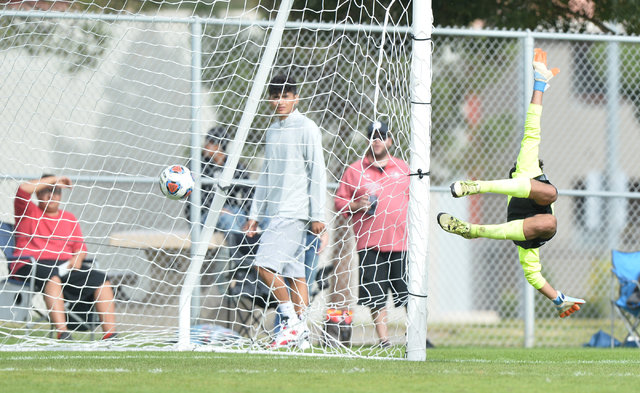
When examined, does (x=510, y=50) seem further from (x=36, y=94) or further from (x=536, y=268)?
(x=36, y=94)

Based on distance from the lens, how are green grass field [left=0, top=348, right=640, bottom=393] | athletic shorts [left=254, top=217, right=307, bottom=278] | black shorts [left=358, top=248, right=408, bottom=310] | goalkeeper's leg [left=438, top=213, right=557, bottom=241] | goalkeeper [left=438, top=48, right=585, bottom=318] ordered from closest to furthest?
green grass field [left=0, top=348, right=640, bottom=393] < goalkeeper [left=438, top=48, right=585, bottom=318] < goalkeeper's leg [left=438, top=213, right=557, bottom=241] < athletic shorts [left=254, top=217, right=307, bottom=278] < black shorts [left=358, top=248, right=408, bottom=310]

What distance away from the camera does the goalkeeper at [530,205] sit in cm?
714

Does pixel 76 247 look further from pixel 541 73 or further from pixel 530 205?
pixel 541 73

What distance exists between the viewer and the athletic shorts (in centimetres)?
806

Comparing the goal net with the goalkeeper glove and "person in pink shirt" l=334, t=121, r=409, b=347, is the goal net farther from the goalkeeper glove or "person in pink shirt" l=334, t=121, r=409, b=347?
the goalkeeper glove

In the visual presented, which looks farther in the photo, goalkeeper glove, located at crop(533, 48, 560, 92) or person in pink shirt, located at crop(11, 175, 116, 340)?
person in pink shirt, located at crop(11, 175, 116, 340)

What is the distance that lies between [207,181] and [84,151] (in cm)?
111

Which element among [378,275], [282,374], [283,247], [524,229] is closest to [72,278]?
[283,247]

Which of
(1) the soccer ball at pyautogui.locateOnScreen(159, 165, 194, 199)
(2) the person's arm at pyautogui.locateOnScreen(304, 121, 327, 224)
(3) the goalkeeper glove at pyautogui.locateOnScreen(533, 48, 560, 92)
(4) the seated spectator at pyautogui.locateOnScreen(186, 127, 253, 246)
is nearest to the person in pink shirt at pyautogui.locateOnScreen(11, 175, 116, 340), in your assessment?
(4) the seated spectator at pyautogui.locateOnScreen(186, 127, 253, 246)

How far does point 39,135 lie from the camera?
30.1 feet

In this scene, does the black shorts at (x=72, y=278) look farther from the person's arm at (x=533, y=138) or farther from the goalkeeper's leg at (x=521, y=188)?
the person's arm at (x=533, y=138)

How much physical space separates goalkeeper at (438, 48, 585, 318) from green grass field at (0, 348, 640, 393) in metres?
0.85

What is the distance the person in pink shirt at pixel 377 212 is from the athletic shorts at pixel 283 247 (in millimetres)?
667

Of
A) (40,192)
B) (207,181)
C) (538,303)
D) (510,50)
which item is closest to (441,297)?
(538,303)
